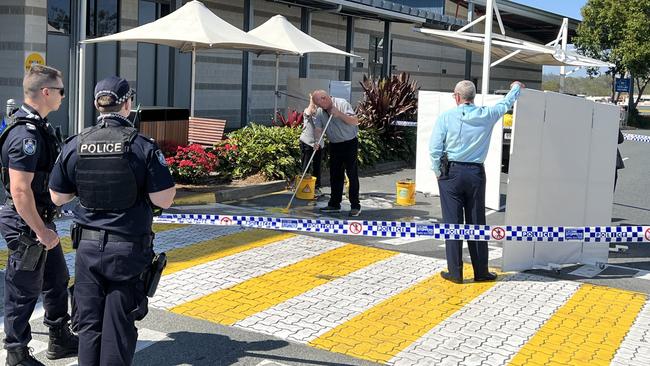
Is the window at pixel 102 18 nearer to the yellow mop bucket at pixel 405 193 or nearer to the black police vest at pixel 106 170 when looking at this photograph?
the yellow mop bucket at pixel 405 193

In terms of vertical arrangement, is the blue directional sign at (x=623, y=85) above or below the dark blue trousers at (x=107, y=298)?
above

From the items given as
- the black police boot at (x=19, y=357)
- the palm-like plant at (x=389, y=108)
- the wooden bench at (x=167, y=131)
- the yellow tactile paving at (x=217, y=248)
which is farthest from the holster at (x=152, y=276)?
the palm-like plant at (x=389, y=108)

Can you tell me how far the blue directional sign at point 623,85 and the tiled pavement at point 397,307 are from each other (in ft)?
115

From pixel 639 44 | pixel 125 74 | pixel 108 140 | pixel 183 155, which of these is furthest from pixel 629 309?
pixel 639 44

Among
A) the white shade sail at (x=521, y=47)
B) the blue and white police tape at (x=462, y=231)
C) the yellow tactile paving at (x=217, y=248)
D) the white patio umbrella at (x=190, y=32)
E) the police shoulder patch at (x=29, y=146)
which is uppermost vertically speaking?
the white shade sail at (x=521, y=47)

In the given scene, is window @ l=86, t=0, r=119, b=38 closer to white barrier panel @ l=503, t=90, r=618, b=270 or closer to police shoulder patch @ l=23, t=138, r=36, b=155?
white barrier panel @ l=503, t=90, r=618, b=270

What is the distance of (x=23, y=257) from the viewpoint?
451 cm

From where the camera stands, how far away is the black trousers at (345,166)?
10512 mm

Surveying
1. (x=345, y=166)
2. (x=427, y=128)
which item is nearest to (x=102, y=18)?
(x=427, y=128)

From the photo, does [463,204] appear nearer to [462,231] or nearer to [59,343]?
[462,231]

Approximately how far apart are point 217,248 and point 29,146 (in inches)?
157

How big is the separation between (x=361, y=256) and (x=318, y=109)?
3.22 meters

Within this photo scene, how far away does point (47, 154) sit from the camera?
459 cm

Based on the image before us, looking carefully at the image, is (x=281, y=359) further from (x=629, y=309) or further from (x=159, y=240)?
(x=159, y=240)
